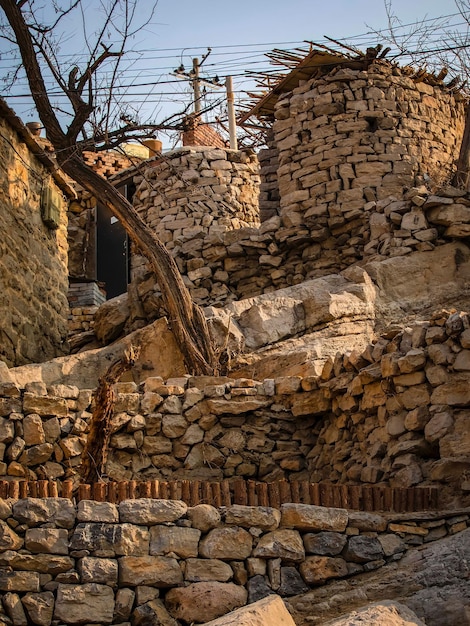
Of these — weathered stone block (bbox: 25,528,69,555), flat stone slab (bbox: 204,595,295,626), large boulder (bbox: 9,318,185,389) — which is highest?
large boulder (bbox: 9,318,185,389)

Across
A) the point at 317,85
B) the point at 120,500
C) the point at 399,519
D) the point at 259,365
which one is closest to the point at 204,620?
the point at 120,500

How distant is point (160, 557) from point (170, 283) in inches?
272

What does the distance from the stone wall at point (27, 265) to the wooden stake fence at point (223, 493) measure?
4.92 metres

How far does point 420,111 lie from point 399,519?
32.9 feet

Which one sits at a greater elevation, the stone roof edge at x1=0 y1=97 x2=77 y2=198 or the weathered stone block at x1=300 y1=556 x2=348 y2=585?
the stone roof edge at x1=0 y1=97 x2=77 y2=198

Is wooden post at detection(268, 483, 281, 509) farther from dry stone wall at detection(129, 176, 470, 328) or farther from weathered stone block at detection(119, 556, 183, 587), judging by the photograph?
dry stone wall at detection(129, 176, 470, 328)

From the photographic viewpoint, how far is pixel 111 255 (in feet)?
66.3

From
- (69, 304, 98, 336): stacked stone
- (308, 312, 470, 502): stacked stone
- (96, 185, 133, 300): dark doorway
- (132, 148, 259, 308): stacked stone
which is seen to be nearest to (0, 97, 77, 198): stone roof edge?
(69, 304, 98, 336): stacked stone

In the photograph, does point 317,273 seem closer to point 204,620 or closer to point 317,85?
point 317,85

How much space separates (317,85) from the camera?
1516 centimetres

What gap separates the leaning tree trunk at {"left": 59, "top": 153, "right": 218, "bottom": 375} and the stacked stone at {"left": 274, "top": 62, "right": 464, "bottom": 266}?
7.40 ft

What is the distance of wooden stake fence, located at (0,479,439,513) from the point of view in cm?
589

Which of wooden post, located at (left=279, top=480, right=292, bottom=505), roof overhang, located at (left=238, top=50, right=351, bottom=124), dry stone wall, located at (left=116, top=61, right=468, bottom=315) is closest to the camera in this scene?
wooden post, located at (left=279, top=480, right=292, bottom=505)

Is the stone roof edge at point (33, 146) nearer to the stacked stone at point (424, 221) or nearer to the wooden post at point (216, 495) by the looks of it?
the stacked stone at point (424, 221)
